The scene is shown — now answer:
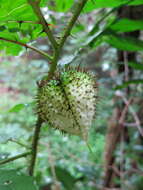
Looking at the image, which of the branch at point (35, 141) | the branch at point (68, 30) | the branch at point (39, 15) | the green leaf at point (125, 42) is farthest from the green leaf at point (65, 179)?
the branch at point (39, 15)

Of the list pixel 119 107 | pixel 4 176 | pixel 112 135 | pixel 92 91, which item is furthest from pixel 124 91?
pixel 4 176

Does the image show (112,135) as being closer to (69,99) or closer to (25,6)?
(69,99)

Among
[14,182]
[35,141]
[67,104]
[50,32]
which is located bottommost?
[14,182]

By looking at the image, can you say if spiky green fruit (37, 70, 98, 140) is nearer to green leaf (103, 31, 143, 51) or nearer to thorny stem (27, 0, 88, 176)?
thorny stem (27, 0, 88, 176)

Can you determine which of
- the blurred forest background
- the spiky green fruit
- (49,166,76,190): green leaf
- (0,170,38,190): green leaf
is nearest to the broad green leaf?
the blurred forest background

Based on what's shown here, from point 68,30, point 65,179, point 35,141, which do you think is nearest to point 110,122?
point 65,179

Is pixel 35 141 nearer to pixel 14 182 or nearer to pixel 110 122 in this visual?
pixel 14 182
